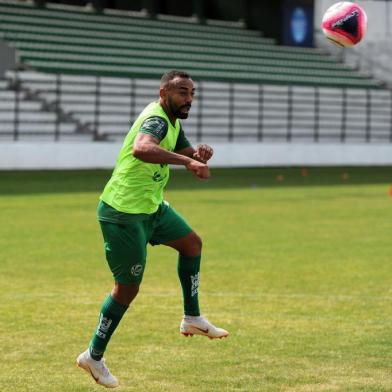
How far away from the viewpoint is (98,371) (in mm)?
6949

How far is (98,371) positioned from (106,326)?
1.10 feet

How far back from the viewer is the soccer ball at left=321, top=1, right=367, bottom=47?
1072 cm

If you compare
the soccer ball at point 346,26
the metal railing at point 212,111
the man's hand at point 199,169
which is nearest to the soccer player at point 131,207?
the man's hand at point 199,169

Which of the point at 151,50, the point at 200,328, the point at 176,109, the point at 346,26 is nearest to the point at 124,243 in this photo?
the point at 176,109

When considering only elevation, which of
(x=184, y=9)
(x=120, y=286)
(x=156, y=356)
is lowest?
(x=156, y=356)

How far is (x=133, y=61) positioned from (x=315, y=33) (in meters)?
12.4

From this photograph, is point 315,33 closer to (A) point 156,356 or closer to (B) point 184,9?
(B) point 184,9

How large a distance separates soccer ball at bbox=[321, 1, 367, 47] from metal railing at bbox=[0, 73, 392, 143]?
21.3 metres

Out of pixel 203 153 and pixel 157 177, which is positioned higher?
pixel 203 153

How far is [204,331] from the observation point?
7.88 meters

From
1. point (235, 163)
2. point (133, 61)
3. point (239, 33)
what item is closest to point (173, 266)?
point (235, 163)

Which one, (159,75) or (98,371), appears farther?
(159,75)

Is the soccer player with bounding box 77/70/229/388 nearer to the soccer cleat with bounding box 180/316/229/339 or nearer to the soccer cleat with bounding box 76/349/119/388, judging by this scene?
the soccer cleat with bounding box 76/349/119/388

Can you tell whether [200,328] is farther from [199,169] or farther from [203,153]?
[199,169]
